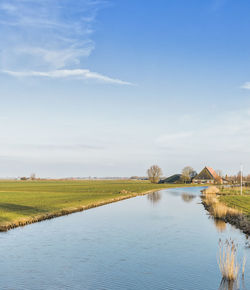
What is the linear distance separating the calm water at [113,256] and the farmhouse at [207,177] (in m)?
161

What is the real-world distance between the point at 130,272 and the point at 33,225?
15.7 meters

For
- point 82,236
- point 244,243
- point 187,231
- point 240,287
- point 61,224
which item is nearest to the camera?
point 240,287

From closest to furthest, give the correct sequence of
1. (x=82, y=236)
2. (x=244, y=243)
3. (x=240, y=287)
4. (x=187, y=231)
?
(x=240, y=287), (x=244, y=243), (x=82, y=236), (x=187, y=231)

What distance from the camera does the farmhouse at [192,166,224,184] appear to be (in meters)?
186

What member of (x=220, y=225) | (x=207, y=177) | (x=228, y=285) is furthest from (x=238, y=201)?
(x=207, y=177)

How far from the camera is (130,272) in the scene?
16.4 meters

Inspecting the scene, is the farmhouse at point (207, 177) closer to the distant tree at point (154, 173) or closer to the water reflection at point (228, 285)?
the distant tree at point (154, 173)

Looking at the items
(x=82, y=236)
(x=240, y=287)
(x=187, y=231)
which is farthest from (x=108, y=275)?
(x=187, y=231)

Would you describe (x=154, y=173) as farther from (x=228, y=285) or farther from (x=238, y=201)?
(x=228, y=285)

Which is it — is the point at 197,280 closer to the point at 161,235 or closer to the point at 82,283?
the point at 82,283

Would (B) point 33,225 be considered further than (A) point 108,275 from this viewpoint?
Yes

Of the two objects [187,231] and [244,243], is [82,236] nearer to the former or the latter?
[187,231]

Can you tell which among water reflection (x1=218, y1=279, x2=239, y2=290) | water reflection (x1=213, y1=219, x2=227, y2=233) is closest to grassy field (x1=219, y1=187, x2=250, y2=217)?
water reflection (x1=213, y1=219, x2=227, y2=233)

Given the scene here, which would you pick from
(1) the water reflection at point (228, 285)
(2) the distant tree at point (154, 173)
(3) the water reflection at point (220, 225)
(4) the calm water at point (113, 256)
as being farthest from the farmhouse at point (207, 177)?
(1) the water reflection at point (228, 285)
